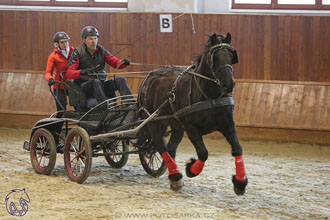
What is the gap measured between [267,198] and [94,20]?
6.10 m

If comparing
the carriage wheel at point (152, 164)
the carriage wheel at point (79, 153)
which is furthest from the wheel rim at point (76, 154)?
the carriage wheel at point (152, 164)

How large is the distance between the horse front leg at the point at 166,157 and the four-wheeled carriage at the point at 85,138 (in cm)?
23

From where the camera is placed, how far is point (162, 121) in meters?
5.50

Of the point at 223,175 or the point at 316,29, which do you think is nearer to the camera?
the point at 223,175

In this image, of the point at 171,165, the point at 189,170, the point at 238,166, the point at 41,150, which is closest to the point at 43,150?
the point at 41,150

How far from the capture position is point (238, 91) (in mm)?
9602

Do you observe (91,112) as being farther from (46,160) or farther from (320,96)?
(320,96)

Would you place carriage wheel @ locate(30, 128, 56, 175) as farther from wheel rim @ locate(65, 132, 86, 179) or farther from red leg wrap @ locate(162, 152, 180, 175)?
red leg wrap @ locate(162, 152, 180, 175)

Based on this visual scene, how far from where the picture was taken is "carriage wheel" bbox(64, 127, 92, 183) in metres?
5.73

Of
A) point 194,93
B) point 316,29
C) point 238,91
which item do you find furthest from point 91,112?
point 316,29

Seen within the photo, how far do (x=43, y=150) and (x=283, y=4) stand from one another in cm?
562

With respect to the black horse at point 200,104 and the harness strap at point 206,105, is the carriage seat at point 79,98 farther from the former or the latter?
the harness strap at point 206,105

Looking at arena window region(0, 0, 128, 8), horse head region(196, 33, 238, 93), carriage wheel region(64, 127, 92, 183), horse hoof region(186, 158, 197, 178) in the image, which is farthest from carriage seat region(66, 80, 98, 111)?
arena window region(0, 0, 128, 8)

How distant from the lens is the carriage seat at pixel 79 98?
242 inches
